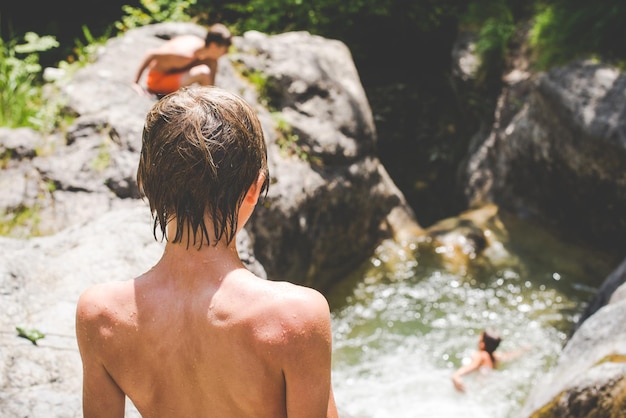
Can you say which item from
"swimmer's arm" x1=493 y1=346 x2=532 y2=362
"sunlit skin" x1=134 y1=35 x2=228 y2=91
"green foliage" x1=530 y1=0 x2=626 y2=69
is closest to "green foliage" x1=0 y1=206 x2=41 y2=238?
"sunlit skin" x1=134 y1=35 x2=228 y2=91

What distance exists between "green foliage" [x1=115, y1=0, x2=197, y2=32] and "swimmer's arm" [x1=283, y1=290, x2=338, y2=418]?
8145 mm

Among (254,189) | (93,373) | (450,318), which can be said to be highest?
(254,189)

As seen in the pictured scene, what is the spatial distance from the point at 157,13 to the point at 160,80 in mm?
3772

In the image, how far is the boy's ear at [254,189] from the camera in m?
1.44

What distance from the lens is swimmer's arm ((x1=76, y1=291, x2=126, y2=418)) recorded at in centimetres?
154

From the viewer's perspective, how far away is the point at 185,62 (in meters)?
5.68

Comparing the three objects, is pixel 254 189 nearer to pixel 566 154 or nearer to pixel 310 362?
pixel 310 362

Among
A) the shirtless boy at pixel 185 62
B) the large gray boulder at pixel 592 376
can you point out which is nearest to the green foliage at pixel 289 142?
the shirtless boy at pixel 185 62

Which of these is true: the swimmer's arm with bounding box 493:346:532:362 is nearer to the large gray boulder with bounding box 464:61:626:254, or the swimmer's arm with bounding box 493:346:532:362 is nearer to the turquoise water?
the turquoise water

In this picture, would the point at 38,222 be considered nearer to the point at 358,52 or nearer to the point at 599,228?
the point at 599,228

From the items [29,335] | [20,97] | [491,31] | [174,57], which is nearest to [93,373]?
[29,335]

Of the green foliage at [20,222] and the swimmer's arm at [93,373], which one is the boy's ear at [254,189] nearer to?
the swimmer's arm at [93,373]

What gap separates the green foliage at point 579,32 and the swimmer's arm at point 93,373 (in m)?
6.80

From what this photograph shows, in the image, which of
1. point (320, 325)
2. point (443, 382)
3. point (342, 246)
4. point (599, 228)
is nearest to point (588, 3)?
point (599, 228)
